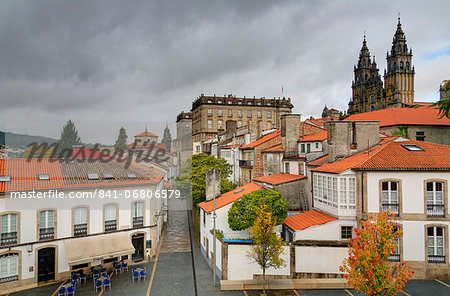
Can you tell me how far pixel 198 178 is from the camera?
36812mm

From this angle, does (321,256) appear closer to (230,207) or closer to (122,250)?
(230,207)

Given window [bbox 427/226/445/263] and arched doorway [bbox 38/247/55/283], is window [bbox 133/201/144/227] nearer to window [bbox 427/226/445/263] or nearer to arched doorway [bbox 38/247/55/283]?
arched doorway [bbox 38/247/55/283]

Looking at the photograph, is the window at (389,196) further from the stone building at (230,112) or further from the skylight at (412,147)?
the stone building at (230,112)

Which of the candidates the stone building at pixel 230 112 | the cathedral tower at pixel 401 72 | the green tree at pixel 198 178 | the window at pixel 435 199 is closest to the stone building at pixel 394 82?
the cathedral tower at pixel 401 72

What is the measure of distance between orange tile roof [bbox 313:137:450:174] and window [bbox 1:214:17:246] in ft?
80.0

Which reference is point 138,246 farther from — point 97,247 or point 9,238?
point 9,238

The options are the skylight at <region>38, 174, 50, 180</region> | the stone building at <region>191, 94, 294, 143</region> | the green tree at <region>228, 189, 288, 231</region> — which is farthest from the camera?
the stone building at <region>191, 94, 294, 143</region>

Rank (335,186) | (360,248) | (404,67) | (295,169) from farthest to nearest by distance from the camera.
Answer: (404,67)
(295,169)
(335,186)
(360,248)

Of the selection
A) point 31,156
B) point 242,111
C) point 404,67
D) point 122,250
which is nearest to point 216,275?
point 122,250

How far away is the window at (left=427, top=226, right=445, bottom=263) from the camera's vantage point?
19.6 meters

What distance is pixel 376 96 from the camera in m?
98.8

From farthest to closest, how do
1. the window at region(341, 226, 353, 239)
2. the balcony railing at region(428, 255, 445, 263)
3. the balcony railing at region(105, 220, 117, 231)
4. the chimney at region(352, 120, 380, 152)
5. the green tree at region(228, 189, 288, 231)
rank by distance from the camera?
1. the chimney at region(352, 120, 380, 152)
2. the balcony railing at region(105, 220, 117, 231)
3. the green tree at region(228, 189, 288, 231)
4. the window at region(341, 226, 353, 239)
5. the balcony railing at region(428, 255, 445, 263)

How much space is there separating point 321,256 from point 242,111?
7992 cm

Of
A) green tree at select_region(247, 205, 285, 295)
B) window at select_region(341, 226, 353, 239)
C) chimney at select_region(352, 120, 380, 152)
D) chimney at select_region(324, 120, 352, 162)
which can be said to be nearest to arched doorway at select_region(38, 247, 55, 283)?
green tree at select_region(247, 205, 285, 295)
